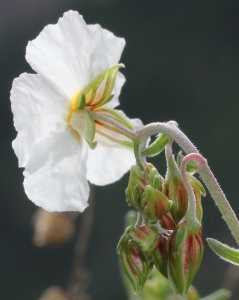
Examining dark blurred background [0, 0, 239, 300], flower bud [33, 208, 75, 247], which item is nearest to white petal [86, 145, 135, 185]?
flower bud [33, 208, 75, 247]

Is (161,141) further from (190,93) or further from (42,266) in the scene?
(190,93)

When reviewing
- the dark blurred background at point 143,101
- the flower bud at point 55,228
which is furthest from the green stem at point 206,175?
the dark blurred background at point 143,101

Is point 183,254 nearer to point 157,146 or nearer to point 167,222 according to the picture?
point 167,222

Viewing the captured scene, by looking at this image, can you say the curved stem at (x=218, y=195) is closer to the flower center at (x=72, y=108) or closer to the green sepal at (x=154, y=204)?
the green sepal at (x=154, y=204)

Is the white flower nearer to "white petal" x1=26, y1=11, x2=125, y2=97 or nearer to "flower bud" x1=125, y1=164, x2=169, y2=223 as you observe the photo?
"white petal" x1=26, y1=11, x2=125, y2=97

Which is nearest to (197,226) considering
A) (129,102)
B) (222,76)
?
(129,102)

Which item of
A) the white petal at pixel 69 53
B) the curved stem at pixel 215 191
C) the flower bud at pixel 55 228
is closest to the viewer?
the curved stem at pixel 215 191

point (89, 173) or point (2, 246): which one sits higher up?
point (89, 173)
